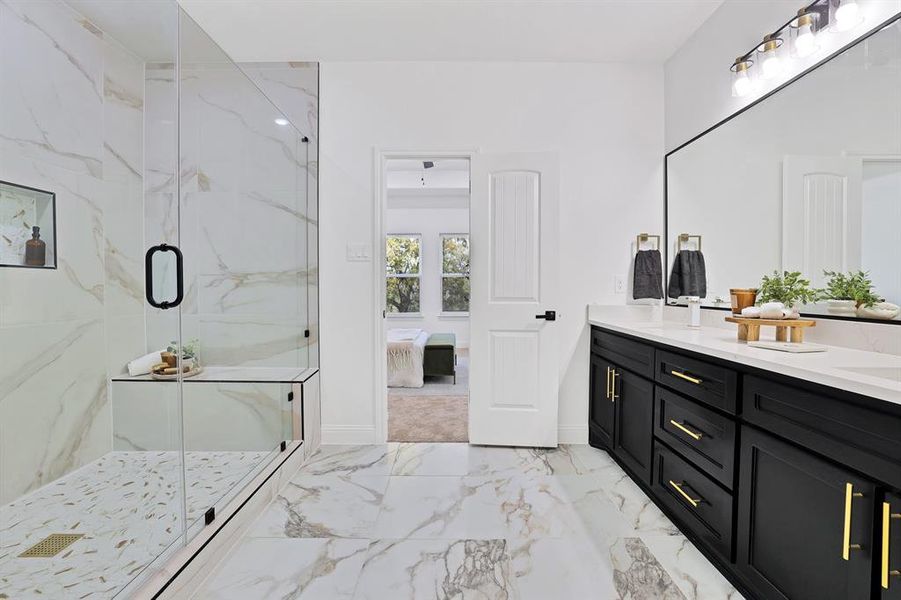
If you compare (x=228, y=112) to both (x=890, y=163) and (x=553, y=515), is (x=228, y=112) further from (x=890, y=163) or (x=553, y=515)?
(x=890, y=163)

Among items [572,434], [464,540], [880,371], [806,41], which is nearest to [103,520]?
[464,540]

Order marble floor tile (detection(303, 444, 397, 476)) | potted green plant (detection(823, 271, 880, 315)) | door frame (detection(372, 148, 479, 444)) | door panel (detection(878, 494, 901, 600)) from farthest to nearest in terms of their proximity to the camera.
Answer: door frame (detection(372, 148, 479, 444))
marble floor tile (detection(303, 444, 397, 476))
potted green plant (detection(823, 271, 880, 315))
door panel (detection(878, 494, 901, 600))

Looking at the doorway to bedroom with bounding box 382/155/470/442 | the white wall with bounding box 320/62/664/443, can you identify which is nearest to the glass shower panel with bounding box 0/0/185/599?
the white wall with bounding box 320/62/664/443

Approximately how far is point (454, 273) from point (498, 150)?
4.32 metres

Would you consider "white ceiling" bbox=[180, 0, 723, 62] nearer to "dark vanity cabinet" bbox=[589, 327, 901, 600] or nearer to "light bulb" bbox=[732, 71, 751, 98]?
"light bulb" bbox=[732, 71, 751, 98]

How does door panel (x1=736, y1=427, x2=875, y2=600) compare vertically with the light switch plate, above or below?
below

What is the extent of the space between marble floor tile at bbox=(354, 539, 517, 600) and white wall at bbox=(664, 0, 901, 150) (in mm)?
2554

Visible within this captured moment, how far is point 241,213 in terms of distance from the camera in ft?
7.59

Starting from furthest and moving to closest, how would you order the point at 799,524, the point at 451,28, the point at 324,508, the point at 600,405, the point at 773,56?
the point at 600,405
the point at 451,28
the point at 324,508
the point at 773,56
the point at 799,524

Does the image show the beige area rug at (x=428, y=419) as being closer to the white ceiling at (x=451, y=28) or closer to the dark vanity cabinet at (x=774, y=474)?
the dark vanity cabinet at (x=774, y=474)

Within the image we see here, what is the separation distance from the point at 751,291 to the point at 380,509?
84.2 inches

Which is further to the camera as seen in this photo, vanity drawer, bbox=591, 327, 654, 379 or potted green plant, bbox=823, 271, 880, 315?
vanity drawer, bbox=591, 327, 654, 379

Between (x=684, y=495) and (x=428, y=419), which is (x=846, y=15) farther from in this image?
(x=428, y=419)

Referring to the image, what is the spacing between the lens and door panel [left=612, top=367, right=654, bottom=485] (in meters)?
2.15
